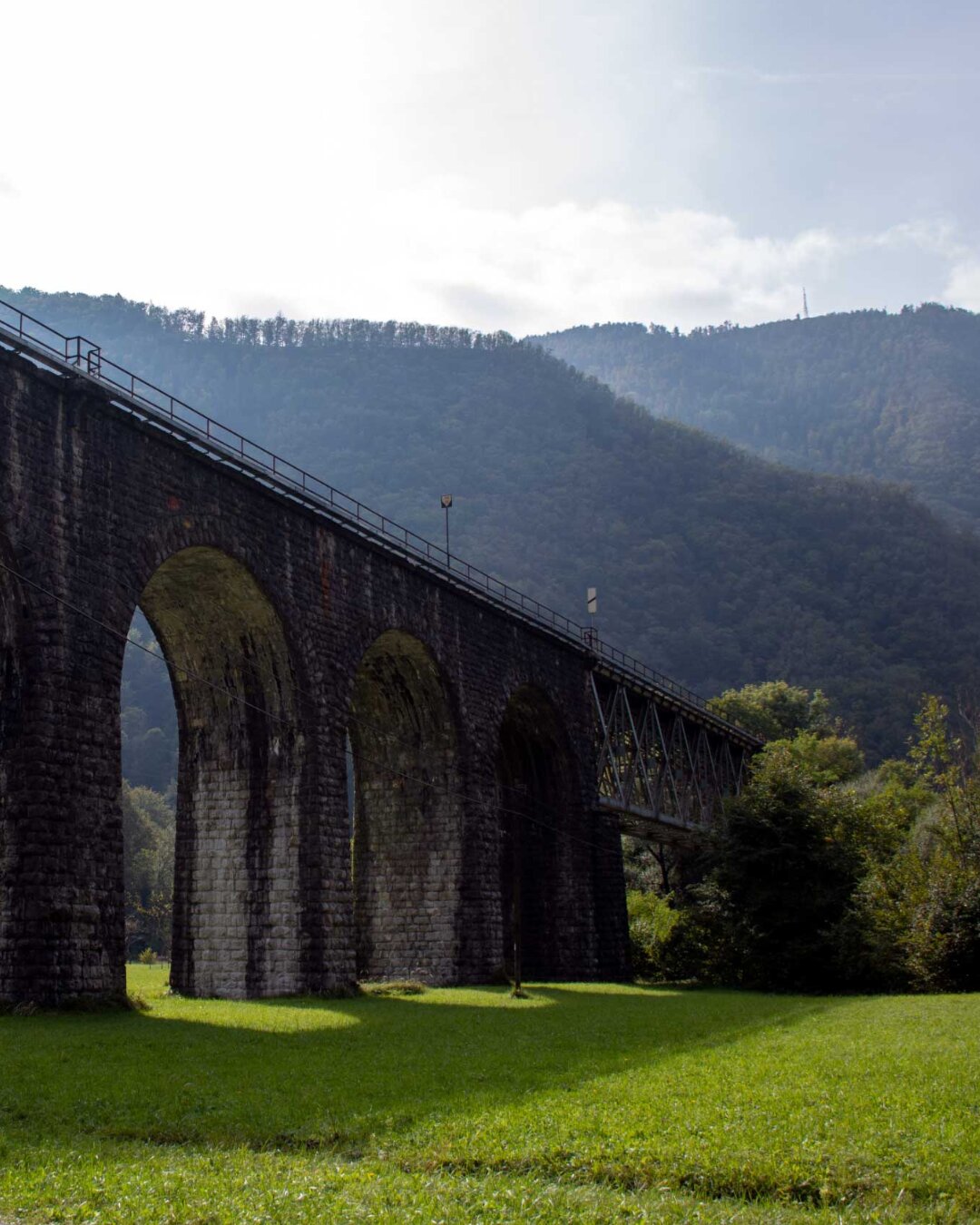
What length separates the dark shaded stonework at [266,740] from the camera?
20656 millimetres

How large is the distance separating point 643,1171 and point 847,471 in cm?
17431

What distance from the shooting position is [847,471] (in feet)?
573

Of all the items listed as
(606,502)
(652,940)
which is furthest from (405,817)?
(606,502)

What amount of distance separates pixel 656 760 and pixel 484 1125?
1629 inches

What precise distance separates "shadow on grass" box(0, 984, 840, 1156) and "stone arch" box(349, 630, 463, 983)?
28.0ft

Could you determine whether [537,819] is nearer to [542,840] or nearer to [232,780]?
[542,840]

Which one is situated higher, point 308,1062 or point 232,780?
point 232,780

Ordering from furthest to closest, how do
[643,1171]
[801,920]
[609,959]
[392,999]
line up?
[609,959] < [801,920] < [392,999] < [643,1171]

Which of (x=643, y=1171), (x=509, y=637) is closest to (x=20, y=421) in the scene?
(x=643, y=1171)

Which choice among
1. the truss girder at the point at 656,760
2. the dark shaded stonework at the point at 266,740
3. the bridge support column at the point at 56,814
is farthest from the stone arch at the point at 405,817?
the bridge support column at the point at 56,814

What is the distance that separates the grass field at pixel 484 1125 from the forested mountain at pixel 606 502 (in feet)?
282

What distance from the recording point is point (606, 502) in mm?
134875

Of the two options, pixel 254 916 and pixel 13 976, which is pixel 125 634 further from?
pixel 254 916

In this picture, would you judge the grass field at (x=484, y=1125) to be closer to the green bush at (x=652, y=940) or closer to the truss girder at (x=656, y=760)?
the green bush at (x=652, y=940)
